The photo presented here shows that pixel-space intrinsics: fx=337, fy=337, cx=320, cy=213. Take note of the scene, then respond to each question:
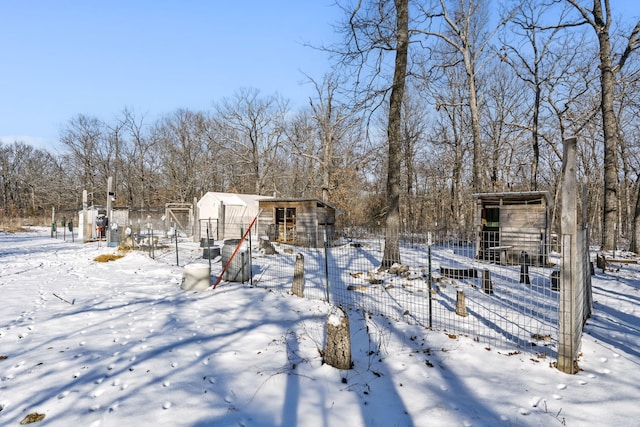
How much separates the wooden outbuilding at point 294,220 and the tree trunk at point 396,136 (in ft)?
29.6

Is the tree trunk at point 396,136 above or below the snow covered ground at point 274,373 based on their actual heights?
above

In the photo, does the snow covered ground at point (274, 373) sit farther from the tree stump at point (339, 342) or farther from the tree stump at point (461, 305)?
the tree stump at point (461, 305)

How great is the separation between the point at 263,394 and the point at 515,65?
2587 centimetres

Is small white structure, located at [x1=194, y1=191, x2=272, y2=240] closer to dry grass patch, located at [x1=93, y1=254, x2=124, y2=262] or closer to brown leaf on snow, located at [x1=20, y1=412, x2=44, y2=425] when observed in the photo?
dry grass patch, located at [x1=93, y1=254, x2=124, y2=262]

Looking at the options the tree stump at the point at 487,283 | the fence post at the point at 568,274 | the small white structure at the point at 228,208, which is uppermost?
the small white structure at the point at 228,208

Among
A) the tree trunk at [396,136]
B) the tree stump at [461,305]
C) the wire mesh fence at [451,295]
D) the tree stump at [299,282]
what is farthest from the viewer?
the tree trunk at [396,136]

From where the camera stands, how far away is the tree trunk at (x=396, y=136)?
10.5 meters

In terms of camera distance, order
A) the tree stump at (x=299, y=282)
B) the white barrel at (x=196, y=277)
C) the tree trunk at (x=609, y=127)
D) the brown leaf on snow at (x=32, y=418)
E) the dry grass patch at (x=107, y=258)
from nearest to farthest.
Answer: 1. the brown leaf on snow at (x=32, y=418)
2. the tree stump at (x=299, y=282)
3. the white barrel at (x=196, y=277)
4. the dry grass patch at (x=107, y=258)
5. the tree trunk at (x=609, y=127)

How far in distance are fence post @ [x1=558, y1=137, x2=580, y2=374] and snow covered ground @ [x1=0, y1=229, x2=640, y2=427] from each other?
254 mm

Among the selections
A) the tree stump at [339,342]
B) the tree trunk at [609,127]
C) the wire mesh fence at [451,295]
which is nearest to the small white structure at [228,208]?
the wire mesh fence at [451,295]

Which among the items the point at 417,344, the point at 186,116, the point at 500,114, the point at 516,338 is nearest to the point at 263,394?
the point at 417,344

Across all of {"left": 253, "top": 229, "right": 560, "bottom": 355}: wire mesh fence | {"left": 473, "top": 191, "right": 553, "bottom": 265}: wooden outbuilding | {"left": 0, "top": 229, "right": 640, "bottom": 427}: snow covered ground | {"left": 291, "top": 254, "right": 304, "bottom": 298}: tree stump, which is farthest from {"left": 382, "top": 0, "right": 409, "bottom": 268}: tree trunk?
{"left": 473, "top": 191, "right": 553, "bottom": 265}: wooden outbuilding

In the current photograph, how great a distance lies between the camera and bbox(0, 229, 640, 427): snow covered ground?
3.15 m

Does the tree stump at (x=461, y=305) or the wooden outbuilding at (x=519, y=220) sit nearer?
the tree stump at (x=461, y=305)
